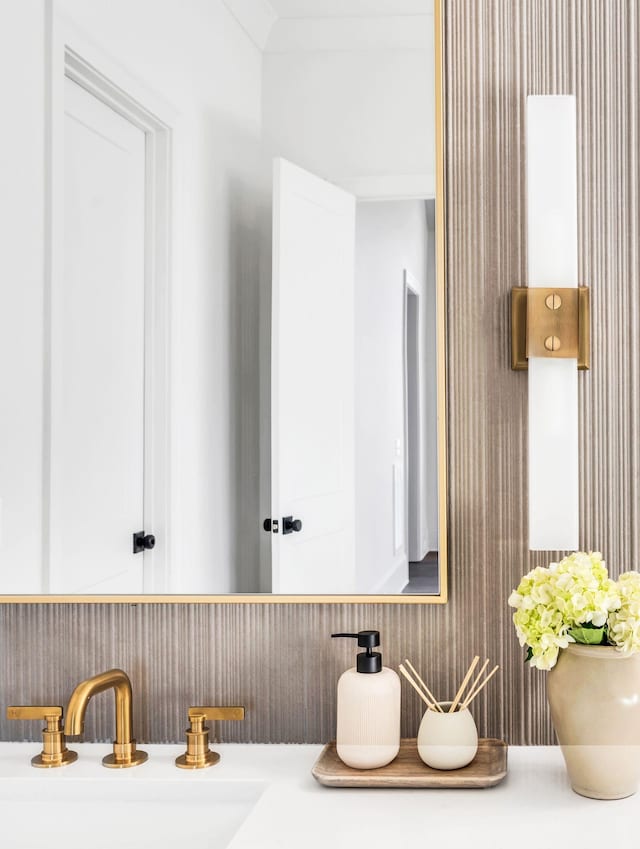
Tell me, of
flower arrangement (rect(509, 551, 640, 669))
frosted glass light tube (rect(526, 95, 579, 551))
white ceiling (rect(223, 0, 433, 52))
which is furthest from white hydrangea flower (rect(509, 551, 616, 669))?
white ceiling (rect(223, 0, 433, 52))

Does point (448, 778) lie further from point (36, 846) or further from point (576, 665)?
point (36, 846)

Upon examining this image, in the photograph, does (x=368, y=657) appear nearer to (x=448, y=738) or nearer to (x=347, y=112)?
(x=448, y=738)

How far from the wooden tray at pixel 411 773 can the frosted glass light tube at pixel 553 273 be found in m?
0.28

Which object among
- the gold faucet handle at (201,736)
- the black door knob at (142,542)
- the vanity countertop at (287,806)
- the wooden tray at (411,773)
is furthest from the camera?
the black door knob at (142,542)

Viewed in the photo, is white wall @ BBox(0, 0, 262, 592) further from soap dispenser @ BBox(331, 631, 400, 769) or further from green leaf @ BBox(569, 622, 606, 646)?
green leaf @ BBox(569, 622, 606, 646)

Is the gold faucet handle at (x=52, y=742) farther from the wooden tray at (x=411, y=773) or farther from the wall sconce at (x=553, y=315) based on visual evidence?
the wall sconce at (x=553, y=315)

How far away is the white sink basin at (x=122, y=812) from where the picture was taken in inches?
38.6

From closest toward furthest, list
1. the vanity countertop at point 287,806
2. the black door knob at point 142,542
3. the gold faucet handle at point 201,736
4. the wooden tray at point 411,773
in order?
1. the vanity countertop at point 287,806
2. the wooden tray at point 411,773
3. the gold faucet handle at point 201,736
4. the black door knob at point 142,542

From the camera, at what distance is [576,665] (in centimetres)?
89

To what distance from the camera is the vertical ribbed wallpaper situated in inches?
42.9

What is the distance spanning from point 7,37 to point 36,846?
42.3 inches

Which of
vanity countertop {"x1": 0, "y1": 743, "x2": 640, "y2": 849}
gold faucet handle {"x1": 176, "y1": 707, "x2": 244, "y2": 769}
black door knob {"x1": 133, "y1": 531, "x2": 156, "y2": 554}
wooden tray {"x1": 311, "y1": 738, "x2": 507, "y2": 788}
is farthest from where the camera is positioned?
black door knob {"x1": 133, "y1": 531, "x2": 156, "y2": 554}

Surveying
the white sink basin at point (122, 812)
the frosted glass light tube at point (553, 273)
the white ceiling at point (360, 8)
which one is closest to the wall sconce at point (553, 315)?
the frosted glass light tube at point (553, 273)

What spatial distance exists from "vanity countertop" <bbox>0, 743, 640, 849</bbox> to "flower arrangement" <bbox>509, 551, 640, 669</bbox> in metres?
0.16
